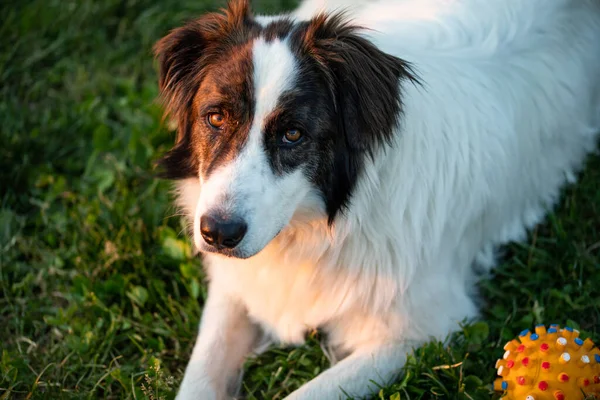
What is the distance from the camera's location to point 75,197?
14.6ft

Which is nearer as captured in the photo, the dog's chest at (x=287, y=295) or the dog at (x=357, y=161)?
the dog at (x=357, y=161)

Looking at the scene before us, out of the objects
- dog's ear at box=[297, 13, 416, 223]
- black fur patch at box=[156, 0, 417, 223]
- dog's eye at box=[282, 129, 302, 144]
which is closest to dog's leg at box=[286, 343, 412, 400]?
black fur patch at box=[156, 0, 417, 223]

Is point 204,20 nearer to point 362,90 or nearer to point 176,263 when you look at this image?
point 362,90

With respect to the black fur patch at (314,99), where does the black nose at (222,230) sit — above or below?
below

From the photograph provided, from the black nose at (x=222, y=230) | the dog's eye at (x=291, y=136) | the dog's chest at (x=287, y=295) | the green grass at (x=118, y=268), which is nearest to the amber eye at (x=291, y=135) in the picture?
the dog's eye at (x=291, y=136)

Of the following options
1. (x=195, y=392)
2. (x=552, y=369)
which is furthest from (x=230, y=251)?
(x=552, y=369)

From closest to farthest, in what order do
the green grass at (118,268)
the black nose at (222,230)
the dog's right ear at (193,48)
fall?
the black nose at (222,230), the dog's right ear at (193,48), the green grass at (118,268)

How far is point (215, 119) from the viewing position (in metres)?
2.93

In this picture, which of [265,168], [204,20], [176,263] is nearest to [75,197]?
[176,263]

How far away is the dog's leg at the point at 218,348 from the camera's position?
3211mm

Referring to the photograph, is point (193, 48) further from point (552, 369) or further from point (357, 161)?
point (552, 369)

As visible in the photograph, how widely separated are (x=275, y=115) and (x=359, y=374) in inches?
48.9

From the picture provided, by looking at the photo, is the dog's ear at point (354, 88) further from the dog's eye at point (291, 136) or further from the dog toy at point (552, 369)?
the dog toy at point (552, 369)

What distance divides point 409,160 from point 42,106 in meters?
3.13
